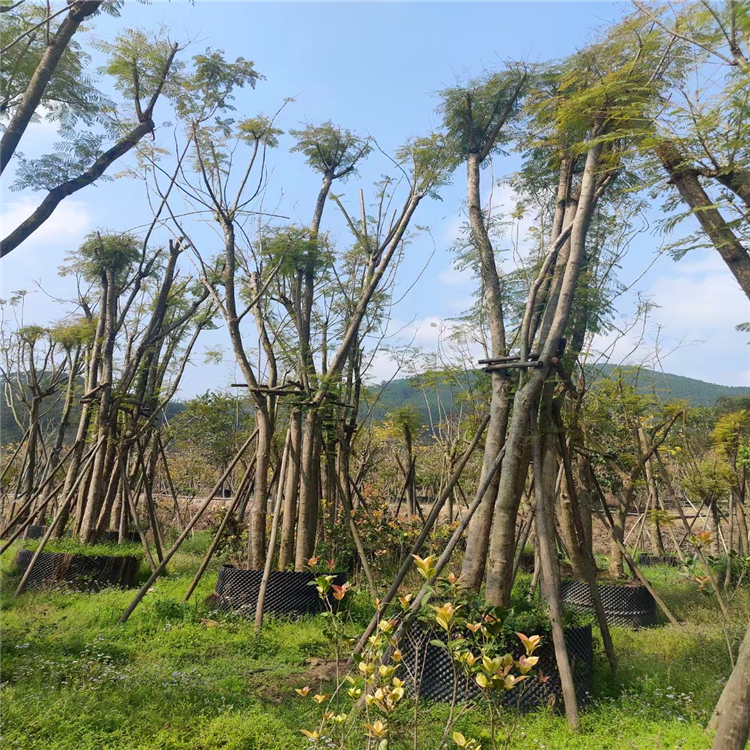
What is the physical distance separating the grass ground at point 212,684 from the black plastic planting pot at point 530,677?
13 centimetres

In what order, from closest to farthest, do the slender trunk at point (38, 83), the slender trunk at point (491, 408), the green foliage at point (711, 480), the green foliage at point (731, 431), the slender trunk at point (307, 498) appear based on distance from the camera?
the slender trunk at point (38, 83) < the slender trunk at point (491, 408) < the slender trunk at point (307, 498) < the green foliage at point (731, 431) < the green foliage at point (711, 480)

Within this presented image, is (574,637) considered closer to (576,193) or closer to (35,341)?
(576,193)

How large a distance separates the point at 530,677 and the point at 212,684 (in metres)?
2.13

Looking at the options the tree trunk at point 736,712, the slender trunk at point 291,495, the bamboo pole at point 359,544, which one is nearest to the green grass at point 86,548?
the slender trunk at point 291,495

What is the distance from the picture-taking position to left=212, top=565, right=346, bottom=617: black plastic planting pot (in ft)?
19.7

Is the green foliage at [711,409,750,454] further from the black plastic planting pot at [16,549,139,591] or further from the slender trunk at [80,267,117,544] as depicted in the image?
the slender trunk at [80,267,117,544]

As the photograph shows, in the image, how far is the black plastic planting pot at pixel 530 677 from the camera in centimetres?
387

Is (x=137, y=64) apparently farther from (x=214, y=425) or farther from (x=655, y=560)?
(x=655, y=560)

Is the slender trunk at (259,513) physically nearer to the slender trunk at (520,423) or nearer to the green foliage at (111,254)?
the slender trunk at (520,423)

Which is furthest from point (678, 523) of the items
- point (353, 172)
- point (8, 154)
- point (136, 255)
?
point (8, 154)

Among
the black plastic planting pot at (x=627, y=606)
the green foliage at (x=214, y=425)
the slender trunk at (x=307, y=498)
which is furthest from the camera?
the green foliage at (x=214, y=425)

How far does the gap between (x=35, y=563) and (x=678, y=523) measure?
1705 cm

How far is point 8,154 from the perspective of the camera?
4223 mm

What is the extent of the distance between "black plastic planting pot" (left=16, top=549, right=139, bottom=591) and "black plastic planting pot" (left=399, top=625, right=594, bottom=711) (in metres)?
4.52
